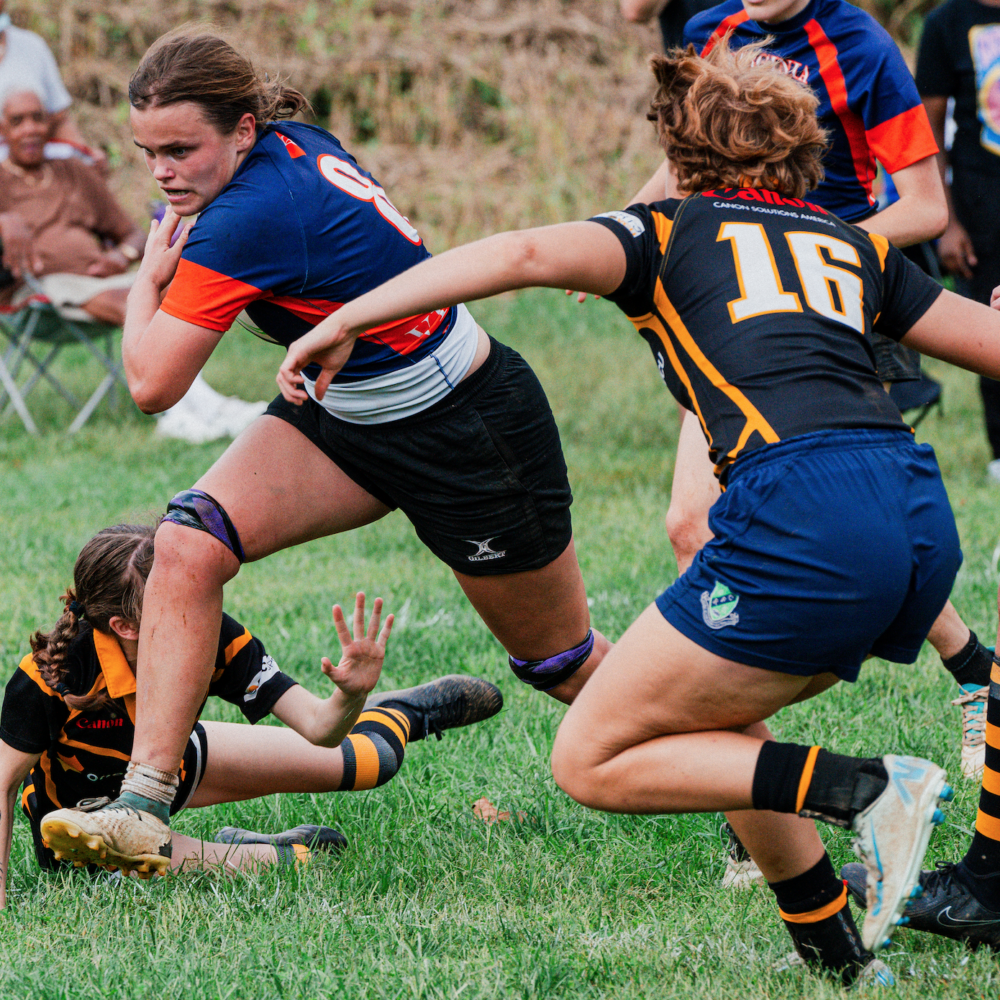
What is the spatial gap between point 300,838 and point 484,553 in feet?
2.84

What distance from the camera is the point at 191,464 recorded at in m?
Answer: 7.95

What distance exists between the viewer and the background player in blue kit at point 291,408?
2.77 m

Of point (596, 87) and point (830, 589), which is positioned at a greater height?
point (830, 589)

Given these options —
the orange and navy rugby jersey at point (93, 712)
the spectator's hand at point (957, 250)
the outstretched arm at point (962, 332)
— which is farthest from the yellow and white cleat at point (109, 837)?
the spectator's hand at point (957, 250)

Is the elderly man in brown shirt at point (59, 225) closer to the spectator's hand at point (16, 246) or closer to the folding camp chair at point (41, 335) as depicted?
the spectator's hand at point (16, 246)

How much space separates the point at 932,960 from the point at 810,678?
0.69m

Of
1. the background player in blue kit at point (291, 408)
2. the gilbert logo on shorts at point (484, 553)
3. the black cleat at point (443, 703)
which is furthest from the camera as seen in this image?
the black cleat at point (443, 703)

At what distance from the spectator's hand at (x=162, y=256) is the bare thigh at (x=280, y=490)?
1.48ft

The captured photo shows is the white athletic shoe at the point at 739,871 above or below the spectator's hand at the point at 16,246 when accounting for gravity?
above

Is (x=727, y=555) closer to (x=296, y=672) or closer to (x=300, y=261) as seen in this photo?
(x=300, y=261)

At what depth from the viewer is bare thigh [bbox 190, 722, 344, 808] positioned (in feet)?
10.8

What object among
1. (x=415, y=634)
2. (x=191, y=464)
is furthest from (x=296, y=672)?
(x=191, y=464)

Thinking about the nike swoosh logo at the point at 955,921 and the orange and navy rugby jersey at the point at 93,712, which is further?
the orange and navy rugby jersey at the point at 93,712

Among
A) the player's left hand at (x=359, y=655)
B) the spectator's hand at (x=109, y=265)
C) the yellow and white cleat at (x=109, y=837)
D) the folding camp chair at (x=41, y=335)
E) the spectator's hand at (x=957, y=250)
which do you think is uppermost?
the player's left hand at (x=359, y=655)
